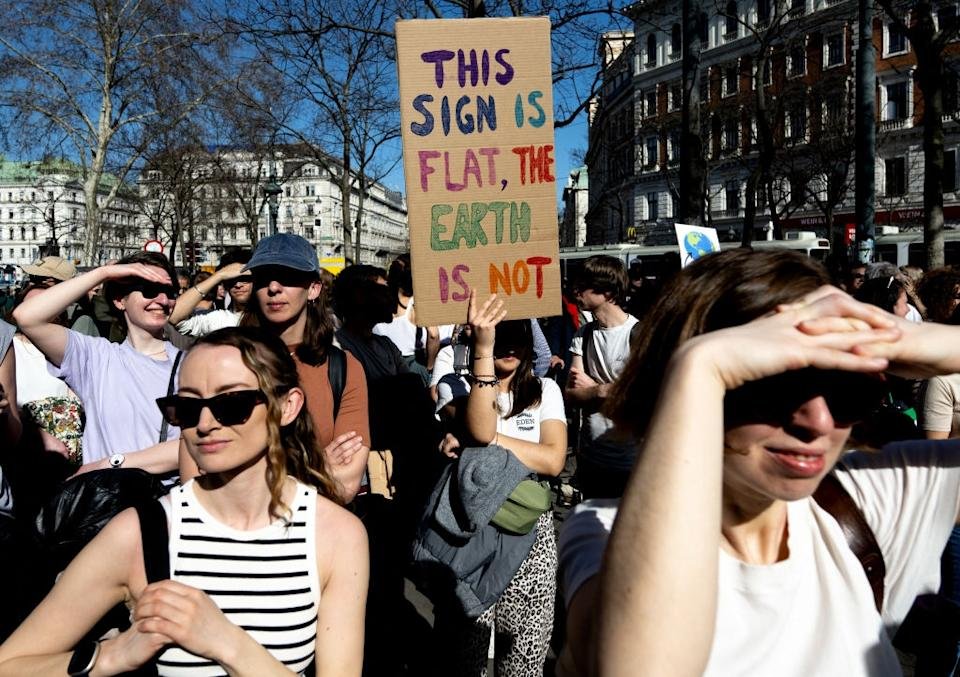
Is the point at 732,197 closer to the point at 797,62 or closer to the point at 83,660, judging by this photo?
the point at 797,62

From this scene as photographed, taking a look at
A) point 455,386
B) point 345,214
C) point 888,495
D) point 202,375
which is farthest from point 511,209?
point 345,214

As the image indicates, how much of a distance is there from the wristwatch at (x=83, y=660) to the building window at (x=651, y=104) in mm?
58969

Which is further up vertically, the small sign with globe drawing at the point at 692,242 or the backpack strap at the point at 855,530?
the small sign with globe drawing at the point at 692,242

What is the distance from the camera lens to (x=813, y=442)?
1.21m

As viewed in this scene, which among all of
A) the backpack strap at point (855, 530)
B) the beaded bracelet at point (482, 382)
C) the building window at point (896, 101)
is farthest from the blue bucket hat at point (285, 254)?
the building window at point (896, 101)

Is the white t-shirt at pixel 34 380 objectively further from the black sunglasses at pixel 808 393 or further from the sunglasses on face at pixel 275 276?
the black sunglasses at pixel 808 393

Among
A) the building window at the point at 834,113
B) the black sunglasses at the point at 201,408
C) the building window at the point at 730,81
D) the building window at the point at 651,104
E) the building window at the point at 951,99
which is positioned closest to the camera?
the black sunglasses at the point at 201,408

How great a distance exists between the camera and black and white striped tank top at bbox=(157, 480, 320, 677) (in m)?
1.98

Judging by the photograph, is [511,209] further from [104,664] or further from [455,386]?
[104,664]

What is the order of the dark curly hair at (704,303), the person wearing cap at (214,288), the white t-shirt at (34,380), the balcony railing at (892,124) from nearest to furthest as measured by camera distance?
the dark curly hair at (704,303) → the white t-shirt at (34,380) → the person wearing cap at (214,288) → the balcony railing at (892,124)

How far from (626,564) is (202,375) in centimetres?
152

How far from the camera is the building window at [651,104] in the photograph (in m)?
57.2

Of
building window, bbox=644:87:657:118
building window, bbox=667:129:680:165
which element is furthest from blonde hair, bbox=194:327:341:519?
building window, bbox=644:87:657:118

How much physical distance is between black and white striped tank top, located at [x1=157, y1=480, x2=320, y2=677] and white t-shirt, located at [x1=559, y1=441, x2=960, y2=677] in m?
0.83
